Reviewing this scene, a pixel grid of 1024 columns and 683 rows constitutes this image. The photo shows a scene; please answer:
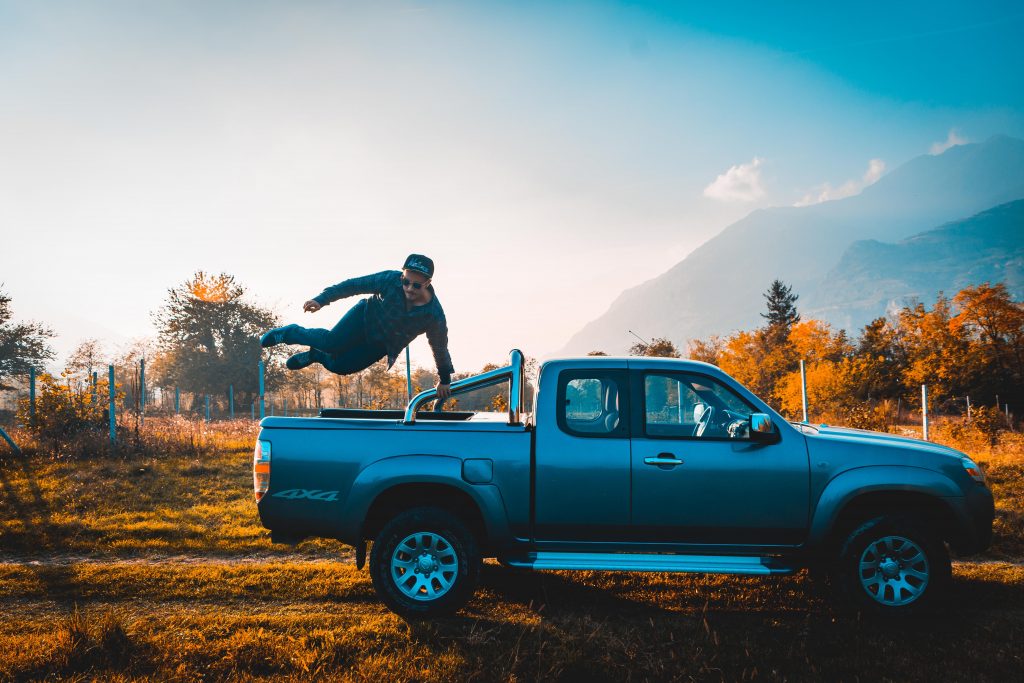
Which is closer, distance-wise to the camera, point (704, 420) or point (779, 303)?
point (704, 420)

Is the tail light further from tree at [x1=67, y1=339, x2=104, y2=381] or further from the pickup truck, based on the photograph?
tree at [x1=67, y1=339, x2=104, y2=381]

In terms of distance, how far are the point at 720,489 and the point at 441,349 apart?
2680 millimetres

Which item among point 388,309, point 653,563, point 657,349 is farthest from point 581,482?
point 657,349

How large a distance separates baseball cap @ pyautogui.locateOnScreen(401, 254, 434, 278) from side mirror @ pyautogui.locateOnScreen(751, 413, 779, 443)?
290cm

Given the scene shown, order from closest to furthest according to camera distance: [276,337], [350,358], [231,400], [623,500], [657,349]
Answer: [623,500] → [276,337] → [350,358] → [231,400] → [657,349]

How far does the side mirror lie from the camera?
456 cm

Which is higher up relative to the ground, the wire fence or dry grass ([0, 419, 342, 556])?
the wire fence

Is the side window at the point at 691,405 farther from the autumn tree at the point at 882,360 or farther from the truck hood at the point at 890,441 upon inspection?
the autumn tree at the point at 882,360

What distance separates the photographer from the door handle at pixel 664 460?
15.6 ft

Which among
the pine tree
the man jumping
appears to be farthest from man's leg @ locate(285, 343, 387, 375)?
the pine tree

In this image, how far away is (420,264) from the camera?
5.19 metres

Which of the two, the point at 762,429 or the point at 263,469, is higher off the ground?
the point at 762,429

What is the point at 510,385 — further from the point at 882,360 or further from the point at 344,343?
the point at 882,360

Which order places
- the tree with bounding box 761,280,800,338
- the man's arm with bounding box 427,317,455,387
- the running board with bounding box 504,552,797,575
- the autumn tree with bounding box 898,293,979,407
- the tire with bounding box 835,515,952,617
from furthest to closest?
the tree with bounding box 761,280,800,338
the autumn tree with bounding box 898,293,979,407
the man's arm with bounding box 427,317,455,387
the tire with bounding box 835,515,952,617
the running board with bounding box 504,552,797,575
